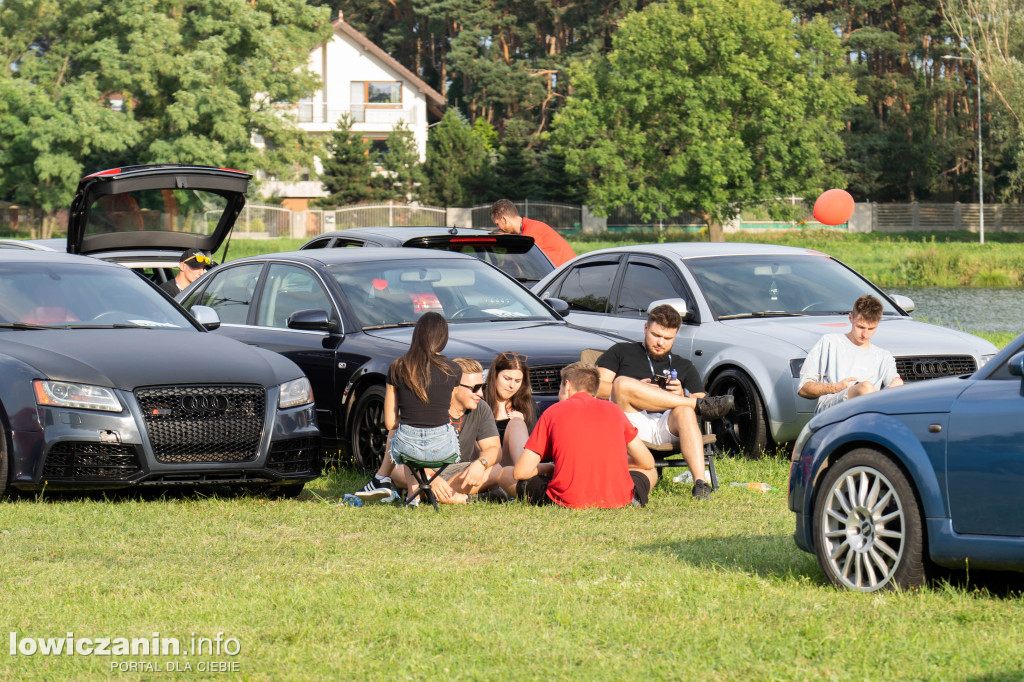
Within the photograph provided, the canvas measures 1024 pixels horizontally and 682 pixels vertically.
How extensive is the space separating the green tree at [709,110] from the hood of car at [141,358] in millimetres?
51261

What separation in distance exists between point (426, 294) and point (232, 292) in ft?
6.46

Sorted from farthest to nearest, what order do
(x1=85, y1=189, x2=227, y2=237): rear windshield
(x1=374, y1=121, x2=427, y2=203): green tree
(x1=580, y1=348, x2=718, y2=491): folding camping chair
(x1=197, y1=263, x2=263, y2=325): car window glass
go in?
1. (x1=374, y1=121, x2=427, y2=203): green tree
2. (x1=85, y1=189, x2=227, y2=237): rear windshield
3. (x1=197, y1=263, x2=263, y2=325): car window glass
4. (x1=580, y1=348, x2=718, y2=491): folding camping chair

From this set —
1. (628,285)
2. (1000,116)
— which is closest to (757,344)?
(628,285)

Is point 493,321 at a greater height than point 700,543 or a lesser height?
greater

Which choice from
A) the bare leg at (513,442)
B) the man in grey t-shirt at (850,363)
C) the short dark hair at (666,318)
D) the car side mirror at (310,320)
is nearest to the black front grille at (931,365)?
the man in grey t-shirt at (850,363)

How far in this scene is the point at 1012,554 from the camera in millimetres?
5785

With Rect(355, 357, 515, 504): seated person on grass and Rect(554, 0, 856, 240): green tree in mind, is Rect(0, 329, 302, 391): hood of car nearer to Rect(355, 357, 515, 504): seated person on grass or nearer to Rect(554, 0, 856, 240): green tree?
Rect(355, 357, 515, 504): seated person on grass

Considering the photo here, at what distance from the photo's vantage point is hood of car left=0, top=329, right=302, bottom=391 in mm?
8742

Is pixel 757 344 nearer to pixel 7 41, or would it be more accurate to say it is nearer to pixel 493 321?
pixel 493 321

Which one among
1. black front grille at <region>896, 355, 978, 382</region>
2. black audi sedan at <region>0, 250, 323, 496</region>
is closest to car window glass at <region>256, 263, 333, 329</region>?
black audi sedan at <region>0, 250, 323, 496</region>

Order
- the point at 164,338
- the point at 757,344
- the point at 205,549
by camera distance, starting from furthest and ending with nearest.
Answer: the point at 757,344 < the point at 164,338 < the point at 205,549

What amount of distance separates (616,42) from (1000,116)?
1638 cm

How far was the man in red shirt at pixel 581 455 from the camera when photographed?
8781mm

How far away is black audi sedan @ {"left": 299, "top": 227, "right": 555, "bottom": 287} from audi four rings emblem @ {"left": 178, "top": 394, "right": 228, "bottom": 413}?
406 centimetres
